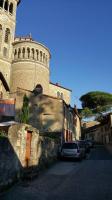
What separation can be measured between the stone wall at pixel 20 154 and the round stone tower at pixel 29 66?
1174 inches

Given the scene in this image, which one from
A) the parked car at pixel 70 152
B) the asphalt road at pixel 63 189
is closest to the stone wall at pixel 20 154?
the asphalt road at pixel 63 189

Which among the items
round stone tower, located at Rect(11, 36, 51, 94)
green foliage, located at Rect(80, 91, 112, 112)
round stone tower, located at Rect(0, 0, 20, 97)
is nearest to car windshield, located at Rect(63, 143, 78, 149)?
round stone tower, located at Rect(11, 36, 51, 94)

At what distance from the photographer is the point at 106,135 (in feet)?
177

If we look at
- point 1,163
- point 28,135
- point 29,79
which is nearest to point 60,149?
point 28,135

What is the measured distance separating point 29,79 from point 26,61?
11.1 feet

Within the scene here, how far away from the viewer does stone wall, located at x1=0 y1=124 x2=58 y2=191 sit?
9812mm

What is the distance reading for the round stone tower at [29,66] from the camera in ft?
149

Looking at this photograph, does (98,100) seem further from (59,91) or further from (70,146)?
(70,146)

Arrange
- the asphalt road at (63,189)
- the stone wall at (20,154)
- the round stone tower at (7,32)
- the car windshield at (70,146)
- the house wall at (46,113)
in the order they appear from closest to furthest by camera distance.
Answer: the asphalt road at (63,189) → the stone wall at (20,154) → the car windshield at (70,146) → the house wall at (46,113) → the round stone tower at (7,32)

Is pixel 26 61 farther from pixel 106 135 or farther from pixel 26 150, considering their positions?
pixel 26 150

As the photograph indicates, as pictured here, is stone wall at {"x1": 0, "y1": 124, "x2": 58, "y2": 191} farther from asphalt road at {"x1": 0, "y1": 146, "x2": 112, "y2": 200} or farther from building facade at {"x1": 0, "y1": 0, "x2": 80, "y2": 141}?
building facade at {"x1": 0, "y1": 0, "x2": 80, "y2": 141}

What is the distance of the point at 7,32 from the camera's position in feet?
160

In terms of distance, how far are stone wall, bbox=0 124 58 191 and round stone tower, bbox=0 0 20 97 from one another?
31448 millimetres

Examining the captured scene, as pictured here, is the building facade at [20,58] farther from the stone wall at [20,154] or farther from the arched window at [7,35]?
the stone wall at [20,154]
